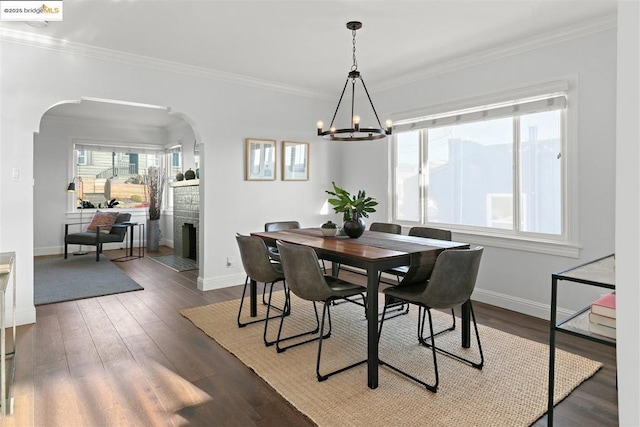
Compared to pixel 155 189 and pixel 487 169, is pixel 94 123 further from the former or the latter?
pixel 487 169

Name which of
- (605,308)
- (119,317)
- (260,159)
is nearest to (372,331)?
(605,308)

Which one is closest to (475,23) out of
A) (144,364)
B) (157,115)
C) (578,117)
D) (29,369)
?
(578,117)

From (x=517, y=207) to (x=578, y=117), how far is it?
972 mm

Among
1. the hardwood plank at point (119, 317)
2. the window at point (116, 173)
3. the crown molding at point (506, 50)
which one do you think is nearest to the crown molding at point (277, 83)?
the crown molding at point (506, 50)

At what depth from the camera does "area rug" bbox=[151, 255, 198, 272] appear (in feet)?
19.6

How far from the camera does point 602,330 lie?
1.66 m

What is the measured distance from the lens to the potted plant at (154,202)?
7.71m

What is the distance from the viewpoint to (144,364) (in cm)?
273

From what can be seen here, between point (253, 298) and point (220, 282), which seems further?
point (220, 282)

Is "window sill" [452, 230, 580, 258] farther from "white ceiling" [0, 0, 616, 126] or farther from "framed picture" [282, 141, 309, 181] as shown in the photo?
→ "framed picture" [282, 141, 309, 181]

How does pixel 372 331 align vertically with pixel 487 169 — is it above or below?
below

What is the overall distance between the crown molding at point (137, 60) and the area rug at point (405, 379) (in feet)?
9.30

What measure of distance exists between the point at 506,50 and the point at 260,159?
3073mm
